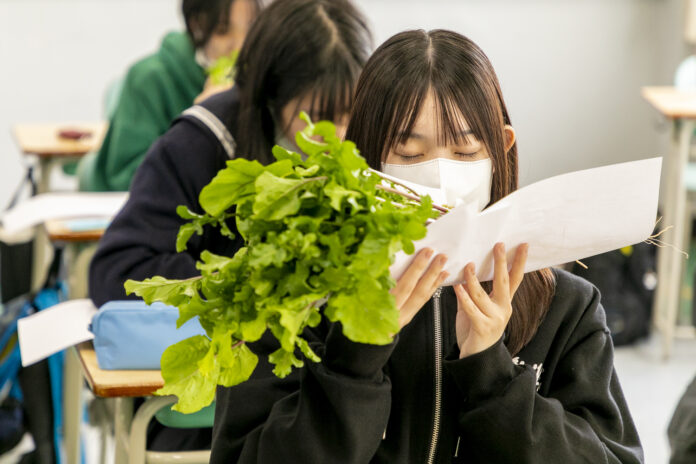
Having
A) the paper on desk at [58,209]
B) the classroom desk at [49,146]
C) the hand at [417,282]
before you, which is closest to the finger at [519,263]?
the hand at [417,282]

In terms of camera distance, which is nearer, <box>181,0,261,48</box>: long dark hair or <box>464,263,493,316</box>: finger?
<box>464,263,493,316</box>: finger

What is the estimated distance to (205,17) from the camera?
3105mm

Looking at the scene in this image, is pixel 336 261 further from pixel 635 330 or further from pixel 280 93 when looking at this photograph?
pixel 635 330

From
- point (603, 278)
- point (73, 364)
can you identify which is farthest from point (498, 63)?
point (73, 364)

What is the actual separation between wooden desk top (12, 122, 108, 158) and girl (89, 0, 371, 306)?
162 centimetres

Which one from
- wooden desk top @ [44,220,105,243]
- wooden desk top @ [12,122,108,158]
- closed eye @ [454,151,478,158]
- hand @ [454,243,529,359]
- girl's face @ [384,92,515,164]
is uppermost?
girl's face @ [384,92,515,164]

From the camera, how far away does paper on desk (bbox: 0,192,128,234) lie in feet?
8.44

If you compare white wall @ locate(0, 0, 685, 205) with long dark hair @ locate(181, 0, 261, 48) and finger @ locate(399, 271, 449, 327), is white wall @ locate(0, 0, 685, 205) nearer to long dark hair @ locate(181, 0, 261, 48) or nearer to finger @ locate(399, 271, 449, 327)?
long dark hair @ locate(181, 0, 261, 48)

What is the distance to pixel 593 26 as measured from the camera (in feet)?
17.8

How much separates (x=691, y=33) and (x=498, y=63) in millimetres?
1156

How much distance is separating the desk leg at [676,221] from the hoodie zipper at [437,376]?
259 centimetres

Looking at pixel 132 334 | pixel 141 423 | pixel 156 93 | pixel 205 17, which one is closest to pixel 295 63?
pixel 132 334

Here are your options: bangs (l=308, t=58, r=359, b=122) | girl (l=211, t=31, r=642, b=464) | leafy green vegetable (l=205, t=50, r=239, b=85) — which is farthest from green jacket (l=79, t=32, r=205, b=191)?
girl (l=211, t=31, r=642, b=464)

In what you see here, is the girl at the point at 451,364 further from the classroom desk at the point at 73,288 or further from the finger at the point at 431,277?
the classroom desk at the point at 73,288
